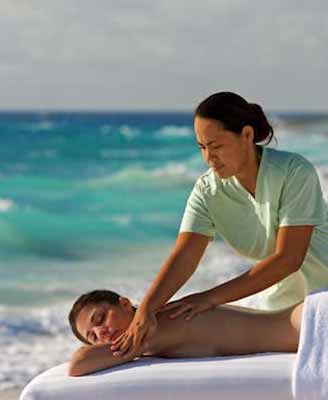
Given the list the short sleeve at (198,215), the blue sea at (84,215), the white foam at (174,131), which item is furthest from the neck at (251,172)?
the white foam at (174,131)

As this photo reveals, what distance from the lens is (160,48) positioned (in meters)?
26.3

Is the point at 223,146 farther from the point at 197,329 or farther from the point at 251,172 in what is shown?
the point at 197,329

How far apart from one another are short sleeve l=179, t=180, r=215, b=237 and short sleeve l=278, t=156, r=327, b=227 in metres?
0.22

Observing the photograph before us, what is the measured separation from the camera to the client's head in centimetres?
279

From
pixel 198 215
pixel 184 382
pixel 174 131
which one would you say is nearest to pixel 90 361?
pixel 184 382

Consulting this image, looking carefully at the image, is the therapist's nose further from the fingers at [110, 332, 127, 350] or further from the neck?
the fingers at [110, 332, 127, 350]

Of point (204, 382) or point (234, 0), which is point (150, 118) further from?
point (204, 382)

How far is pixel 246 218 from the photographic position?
289cm

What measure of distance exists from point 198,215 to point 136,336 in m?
0.37

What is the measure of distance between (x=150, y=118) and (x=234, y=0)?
1566cm

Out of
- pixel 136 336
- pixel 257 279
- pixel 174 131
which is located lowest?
pixel 136 336

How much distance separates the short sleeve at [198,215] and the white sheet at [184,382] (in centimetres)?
36

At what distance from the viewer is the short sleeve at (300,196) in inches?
109

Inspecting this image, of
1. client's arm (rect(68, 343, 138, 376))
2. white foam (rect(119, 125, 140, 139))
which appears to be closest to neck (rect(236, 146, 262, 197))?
client's arm (rect(68, 343, 138, 376))
